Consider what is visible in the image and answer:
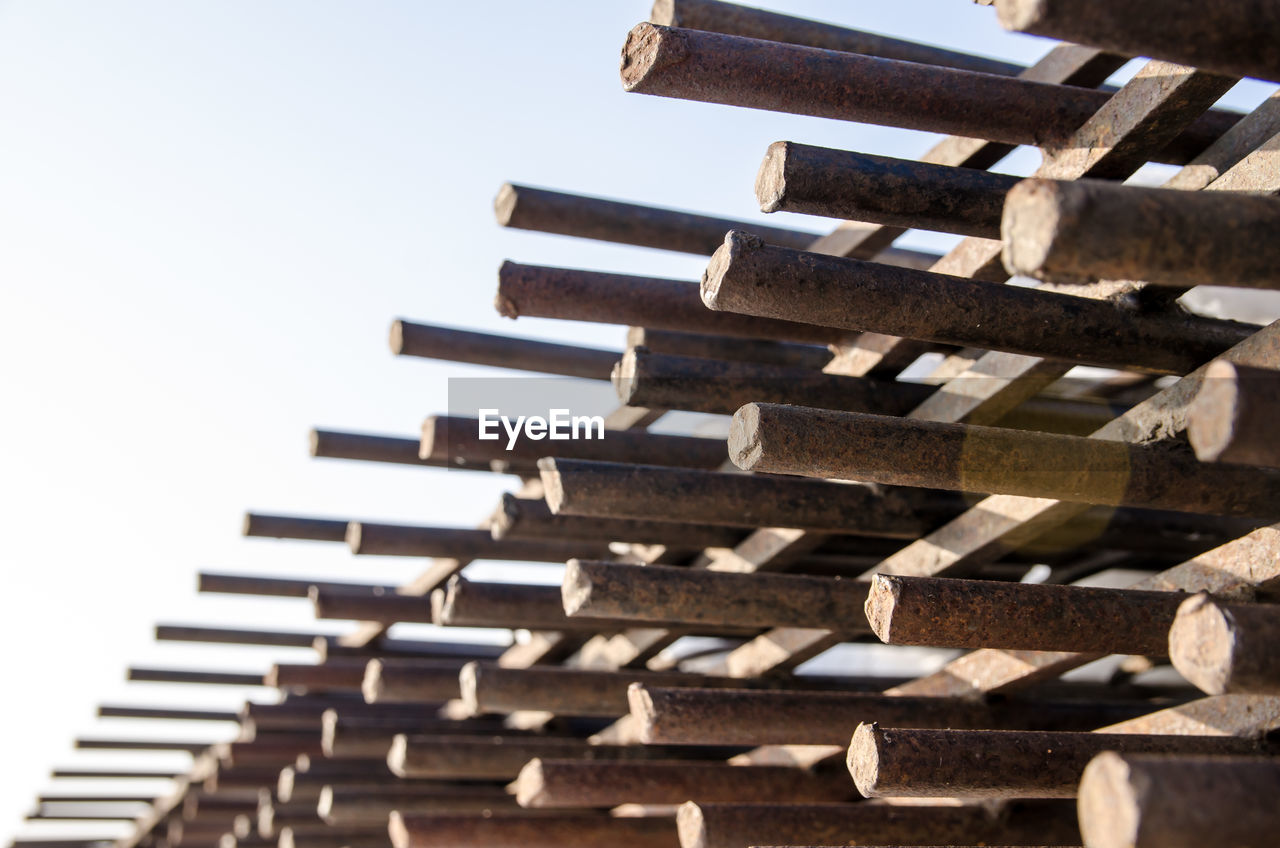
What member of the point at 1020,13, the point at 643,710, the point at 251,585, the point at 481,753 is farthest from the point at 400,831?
the point at 1020,13

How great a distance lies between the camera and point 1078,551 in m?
3.19

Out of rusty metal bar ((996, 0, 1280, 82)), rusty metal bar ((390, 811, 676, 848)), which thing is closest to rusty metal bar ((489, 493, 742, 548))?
rusty metal bar ((390, 811, 676, 848))

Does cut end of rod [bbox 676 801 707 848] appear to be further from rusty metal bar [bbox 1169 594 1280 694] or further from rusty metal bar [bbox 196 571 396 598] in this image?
rusty metal bar [bbox 196 571 396 598]

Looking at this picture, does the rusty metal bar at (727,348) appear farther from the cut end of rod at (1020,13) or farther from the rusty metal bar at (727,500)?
the cut end of rod at (1020,13)

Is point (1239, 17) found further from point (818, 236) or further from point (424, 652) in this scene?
point (424, 652)

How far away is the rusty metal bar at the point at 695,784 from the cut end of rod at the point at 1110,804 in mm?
1568

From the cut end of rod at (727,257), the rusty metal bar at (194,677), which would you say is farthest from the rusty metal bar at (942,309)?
the rusty metal bar at (194,677)

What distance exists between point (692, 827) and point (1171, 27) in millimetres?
1543

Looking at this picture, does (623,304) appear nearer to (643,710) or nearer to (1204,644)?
(643,710)

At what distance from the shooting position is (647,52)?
171cm

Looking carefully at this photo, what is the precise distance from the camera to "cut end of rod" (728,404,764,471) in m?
1.64

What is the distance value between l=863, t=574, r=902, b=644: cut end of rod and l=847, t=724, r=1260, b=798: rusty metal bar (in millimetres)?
144

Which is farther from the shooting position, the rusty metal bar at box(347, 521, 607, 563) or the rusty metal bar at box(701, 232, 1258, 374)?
the rusty metal bar at box(347, 521, 607, 563)

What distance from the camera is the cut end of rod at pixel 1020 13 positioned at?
1.13 meters
